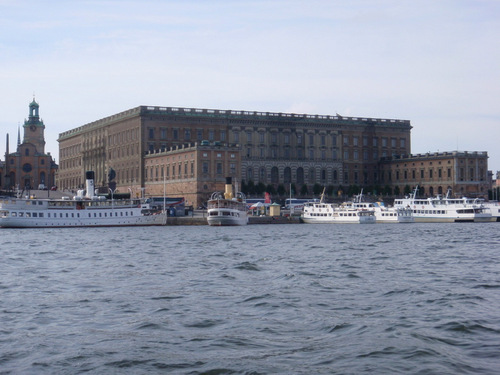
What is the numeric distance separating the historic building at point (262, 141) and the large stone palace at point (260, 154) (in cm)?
18

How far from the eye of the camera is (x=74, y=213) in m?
97.2

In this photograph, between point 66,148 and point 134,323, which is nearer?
point 134,323

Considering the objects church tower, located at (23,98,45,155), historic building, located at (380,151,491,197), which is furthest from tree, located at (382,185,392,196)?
church tower, located at (23,98,45,155)

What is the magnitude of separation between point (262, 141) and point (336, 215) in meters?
43.0

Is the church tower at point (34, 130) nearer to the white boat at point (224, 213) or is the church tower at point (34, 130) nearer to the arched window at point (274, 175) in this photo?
the arched window at point (274, 175)

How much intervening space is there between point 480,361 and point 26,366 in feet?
35.0

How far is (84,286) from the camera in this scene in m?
32.4

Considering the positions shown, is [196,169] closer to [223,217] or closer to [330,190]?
[223,217]

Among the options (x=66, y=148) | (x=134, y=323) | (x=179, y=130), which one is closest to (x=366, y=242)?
(x=134, y=323)

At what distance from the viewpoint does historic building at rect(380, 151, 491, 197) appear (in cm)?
15038

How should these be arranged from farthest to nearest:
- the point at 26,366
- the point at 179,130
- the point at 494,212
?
the point at 179,130 < the point at 494,212 < the point at 26,366

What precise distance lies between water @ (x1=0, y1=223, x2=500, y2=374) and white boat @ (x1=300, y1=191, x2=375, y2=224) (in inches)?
2647

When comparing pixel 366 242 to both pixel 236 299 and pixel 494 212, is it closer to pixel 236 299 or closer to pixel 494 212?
pixel 236 299

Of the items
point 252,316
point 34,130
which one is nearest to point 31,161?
point 34,130
